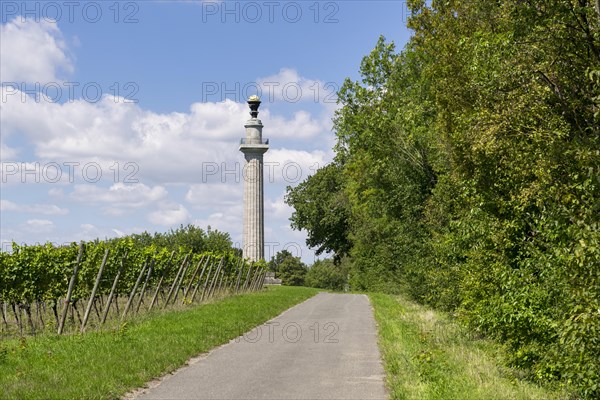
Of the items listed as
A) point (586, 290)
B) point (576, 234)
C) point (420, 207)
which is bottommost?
point (586, 290)

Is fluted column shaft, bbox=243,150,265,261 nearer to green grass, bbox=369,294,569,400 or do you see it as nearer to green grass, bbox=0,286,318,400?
green grass, bbox=0,286,318,400

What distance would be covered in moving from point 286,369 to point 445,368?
2933 mm

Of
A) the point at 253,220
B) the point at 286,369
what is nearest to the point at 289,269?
the point at 253,220

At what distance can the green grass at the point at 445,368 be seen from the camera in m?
9.97

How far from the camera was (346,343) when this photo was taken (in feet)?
55.0

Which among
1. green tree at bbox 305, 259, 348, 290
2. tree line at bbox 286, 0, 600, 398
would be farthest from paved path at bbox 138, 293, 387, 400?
green tree at bbox 305, 259, 348, 290

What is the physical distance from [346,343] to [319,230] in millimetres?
58994

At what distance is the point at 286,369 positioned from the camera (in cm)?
1236

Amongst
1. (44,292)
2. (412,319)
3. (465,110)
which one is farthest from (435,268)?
(44,292)

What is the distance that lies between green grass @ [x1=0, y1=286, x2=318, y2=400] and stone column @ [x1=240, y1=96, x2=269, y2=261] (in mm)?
56615

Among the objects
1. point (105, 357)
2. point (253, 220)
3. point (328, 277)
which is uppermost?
point (253, 220)

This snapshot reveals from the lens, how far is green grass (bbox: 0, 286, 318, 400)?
31.8ft

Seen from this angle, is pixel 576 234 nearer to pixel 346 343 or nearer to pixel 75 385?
pixel 75 385

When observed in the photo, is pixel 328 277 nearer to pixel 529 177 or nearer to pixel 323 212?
pixel 323 212
